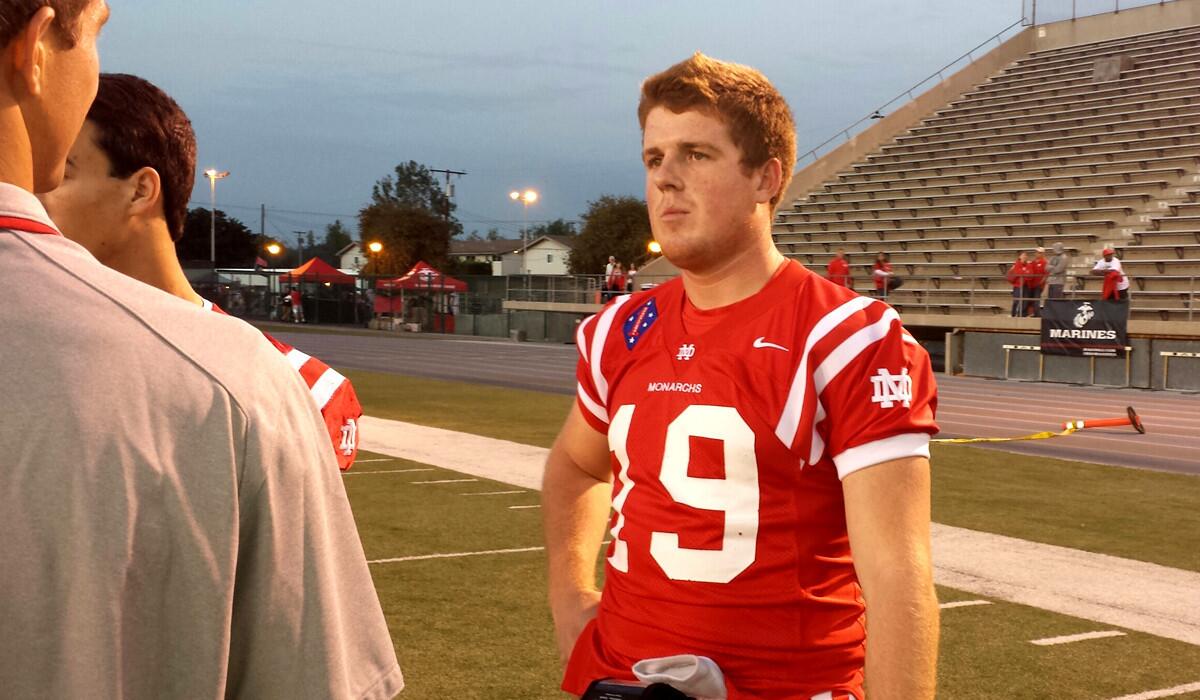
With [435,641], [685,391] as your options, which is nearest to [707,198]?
[685,391]

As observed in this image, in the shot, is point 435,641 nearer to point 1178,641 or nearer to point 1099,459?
point 1178,641

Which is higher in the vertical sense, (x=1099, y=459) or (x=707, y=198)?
(x=707, y=198)

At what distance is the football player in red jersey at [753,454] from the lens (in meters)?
2.11

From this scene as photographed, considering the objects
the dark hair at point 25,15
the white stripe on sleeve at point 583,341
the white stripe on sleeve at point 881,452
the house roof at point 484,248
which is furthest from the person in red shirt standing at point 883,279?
Answer: the house roof at point 484,248

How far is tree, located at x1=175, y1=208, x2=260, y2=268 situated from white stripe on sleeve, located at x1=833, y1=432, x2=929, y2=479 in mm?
88575

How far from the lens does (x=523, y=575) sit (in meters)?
7.15

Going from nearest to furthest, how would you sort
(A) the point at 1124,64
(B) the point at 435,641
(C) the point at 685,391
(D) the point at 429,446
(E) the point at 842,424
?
1. (E) the point at 842,424
2. (C) the point at 685,391
3. (B) the point at 435,641
4. (D) the point at 429,446
5. (A) the point at 1124,64

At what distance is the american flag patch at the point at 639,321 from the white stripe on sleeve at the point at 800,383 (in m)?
0.40

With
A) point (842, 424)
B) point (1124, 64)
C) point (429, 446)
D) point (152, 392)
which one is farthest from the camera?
point (1124, 64)

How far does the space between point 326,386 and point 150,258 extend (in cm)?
73

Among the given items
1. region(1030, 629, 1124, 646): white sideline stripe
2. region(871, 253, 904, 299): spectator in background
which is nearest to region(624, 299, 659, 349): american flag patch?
region(1030, 629, 1124, 646): white sideline stripe

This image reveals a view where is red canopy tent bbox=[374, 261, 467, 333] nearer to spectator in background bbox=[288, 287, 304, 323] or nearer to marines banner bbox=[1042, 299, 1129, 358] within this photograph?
spectator in background bbox=[288, 287, 304, 323]

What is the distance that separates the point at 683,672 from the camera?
6.84ft

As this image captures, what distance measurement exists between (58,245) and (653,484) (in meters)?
1.41
